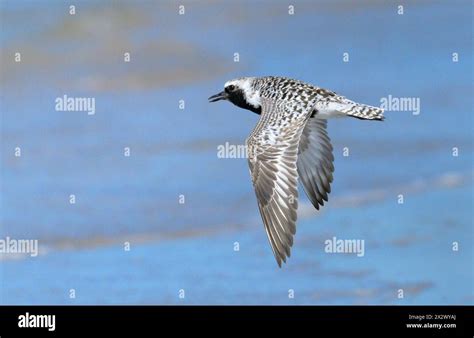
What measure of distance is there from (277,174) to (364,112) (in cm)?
257

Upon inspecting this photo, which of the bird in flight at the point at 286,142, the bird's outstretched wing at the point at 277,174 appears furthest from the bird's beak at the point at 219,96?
the bird's outstretched wing at the point at 277,174

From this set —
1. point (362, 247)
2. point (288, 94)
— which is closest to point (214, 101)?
point (288, 94)

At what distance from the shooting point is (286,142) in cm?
1263

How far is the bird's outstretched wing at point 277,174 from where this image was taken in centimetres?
1162

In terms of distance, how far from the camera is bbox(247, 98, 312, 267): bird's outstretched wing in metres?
11.6

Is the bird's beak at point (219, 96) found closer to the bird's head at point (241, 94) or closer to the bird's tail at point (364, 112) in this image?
the bird's head at point (241, 94)

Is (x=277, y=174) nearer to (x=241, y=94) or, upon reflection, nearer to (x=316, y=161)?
(x=316, y=161)

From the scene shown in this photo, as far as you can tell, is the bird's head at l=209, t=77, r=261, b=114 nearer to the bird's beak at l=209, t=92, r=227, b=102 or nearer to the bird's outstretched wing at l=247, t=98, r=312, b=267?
the bird's beak at l=209, t=92, r=227, b=102

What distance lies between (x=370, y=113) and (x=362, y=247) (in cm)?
245

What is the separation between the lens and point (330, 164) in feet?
48.7

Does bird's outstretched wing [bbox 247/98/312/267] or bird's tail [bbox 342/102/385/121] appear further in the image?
bird's tail [bbox 342/102/385/121]

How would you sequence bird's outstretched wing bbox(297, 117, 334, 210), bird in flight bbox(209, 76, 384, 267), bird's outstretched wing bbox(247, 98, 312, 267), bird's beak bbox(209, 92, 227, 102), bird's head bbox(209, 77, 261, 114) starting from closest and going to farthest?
bird's outstretched wing bbox(247, 98, 312, 267), bird in flight bbox(209, 76, 384, 267), bird's outstretched wing bbox(297, 117, 334, 210), bird's head bbox(209, 77, 261, 114), bird's beak bbox(209, 92, 227, 102)

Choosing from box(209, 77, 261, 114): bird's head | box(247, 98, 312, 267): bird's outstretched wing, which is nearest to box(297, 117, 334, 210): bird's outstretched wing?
box(209, 77, 261, 114): bird's head

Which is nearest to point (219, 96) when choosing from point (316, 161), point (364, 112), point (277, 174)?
point (316, 161)
